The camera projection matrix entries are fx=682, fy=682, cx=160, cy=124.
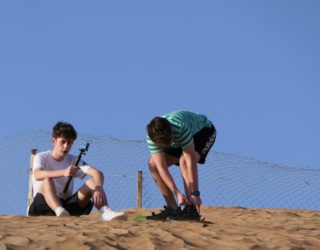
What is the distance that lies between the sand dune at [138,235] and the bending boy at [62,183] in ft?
0.68

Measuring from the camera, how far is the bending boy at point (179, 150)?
5.14 m

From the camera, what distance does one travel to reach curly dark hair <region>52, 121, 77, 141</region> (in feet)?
17.3

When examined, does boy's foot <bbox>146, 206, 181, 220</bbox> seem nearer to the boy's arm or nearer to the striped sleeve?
the striped sleeve

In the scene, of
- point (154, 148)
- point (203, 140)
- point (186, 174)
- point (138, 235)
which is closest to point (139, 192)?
point (203, 140)

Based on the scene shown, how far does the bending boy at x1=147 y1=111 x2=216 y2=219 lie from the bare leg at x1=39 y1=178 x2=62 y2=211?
2.47 feet

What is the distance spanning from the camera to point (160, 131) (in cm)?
511

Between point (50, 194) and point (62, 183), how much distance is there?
307mm

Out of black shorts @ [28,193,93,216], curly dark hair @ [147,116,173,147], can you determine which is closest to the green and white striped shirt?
curly dark hair @ [147,116,173,147]

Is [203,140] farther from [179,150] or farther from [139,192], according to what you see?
[139,192]

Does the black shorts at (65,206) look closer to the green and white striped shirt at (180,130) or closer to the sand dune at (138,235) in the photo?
the sand dune at (138,235)

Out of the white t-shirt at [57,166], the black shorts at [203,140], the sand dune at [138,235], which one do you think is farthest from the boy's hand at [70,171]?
the black shorts at [203,140]

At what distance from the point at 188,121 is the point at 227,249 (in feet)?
5.50

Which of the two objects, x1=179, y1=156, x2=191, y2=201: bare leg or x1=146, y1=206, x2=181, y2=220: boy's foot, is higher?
x1=179, y1=156, x2=191, y2=201: bare leg

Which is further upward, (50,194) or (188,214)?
(50,194)
